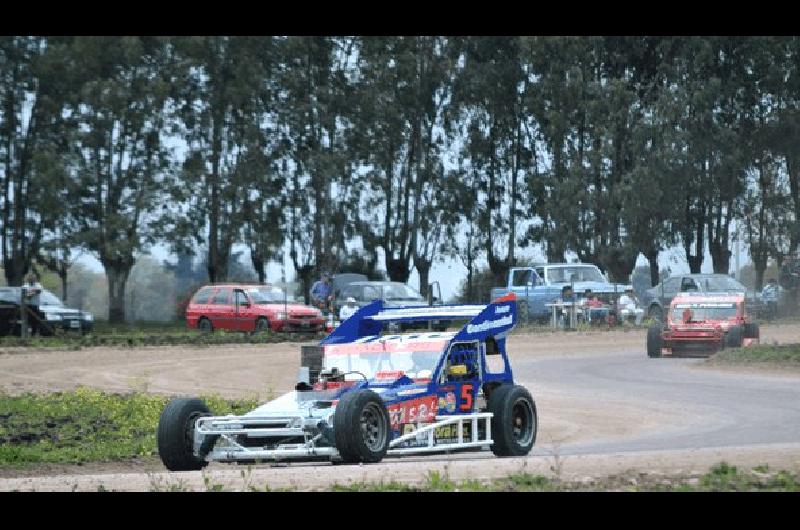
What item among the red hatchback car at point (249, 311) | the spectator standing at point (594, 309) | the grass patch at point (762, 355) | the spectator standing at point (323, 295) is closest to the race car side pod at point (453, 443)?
the grass patch at point (762, 355)

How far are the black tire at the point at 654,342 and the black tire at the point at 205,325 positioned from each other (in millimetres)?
16720

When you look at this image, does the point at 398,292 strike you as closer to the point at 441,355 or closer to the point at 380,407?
the point at 441,355

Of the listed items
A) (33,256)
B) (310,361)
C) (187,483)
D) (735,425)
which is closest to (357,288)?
(33,256)

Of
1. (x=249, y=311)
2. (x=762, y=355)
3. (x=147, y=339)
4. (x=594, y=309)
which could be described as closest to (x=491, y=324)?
(x=762, y=355)

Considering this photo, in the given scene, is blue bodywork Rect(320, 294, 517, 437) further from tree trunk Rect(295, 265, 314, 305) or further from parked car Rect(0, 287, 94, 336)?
tree trunk Rect(295, 265, 314, 305)

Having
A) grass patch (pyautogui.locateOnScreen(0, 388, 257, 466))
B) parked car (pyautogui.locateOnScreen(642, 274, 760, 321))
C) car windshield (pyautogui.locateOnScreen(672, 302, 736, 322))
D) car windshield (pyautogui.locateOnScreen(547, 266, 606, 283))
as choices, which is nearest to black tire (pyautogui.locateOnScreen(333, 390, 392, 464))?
grass patch (pyautogui.locateOnScreen(0, 388, 257, 466))

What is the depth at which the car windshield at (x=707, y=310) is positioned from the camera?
36.1 m

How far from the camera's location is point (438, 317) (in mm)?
17578

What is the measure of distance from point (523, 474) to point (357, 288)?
37.5 metres

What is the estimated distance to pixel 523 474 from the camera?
1291 centimetres

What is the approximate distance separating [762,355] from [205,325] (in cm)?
2074

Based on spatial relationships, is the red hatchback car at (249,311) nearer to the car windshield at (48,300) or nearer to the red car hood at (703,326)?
the car windshield at (48,300)

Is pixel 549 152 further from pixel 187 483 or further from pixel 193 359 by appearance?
pixel 187 483

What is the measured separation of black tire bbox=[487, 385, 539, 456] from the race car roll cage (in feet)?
0.32
